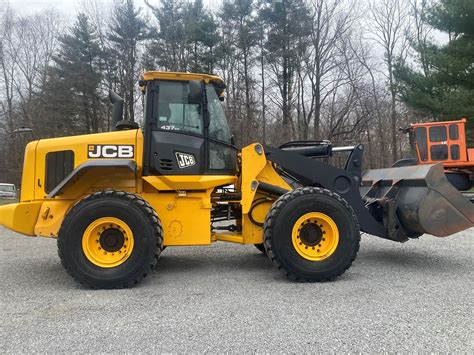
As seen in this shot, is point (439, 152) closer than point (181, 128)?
No

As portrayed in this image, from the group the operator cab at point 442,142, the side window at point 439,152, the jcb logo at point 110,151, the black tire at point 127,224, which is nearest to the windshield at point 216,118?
the jcb logo at point 110,151

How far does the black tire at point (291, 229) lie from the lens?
17.5 ft

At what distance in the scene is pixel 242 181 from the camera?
19.0 feet

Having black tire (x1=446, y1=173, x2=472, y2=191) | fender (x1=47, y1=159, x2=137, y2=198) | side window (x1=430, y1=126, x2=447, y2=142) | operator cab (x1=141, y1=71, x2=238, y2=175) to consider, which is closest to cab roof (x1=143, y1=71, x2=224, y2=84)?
operator cab (x1=141, y1=71, x2=238, y2=175)

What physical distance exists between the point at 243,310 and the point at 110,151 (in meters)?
2.70

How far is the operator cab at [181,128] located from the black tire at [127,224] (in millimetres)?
623

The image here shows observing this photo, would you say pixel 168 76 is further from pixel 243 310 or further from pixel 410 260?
pixel 410 260

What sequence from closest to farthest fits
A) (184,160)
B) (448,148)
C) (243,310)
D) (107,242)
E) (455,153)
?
(243,310), (107,242), (184,160), (455,153), (448,148)

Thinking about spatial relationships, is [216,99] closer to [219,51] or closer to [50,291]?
[50,291]

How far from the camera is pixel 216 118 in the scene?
6031 millimetres

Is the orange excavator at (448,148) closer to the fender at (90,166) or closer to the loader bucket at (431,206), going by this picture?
the loader bucket at (431,206)

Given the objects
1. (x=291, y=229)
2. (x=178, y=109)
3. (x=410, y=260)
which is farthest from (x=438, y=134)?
(x=178, y=109)

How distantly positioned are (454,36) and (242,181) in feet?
63.1

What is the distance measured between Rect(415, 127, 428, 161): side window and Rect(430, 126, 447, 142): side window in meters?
0.25
